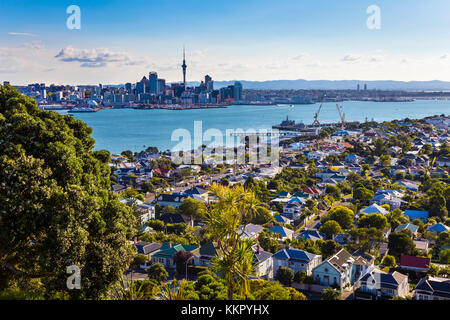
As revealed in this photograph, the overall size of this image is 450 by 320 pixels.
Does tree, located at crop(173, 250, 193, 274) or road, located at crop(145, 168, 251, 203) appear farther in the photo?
road, located at crop(145, 168, 251, 203)

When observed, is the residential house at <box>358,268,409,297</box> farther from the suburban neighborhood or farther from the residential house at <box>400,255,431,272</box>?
the residential house at <box>400,255,431,272</box>

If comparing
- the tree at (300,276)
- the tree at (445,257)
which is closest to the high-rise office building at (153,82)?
the tree at (445,257)

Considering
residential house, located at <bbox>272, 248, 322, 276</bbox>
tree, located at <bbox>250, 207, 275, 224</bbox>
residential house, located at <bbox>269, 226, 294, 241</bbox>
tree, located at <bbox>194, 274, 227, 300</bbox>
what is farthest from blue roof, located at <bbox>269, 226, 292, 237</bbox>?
tree, located at <bbox>194, 274, 227, 300</bbox>

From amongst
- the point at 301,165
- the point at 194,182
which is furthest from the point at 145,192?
the point at 301,165

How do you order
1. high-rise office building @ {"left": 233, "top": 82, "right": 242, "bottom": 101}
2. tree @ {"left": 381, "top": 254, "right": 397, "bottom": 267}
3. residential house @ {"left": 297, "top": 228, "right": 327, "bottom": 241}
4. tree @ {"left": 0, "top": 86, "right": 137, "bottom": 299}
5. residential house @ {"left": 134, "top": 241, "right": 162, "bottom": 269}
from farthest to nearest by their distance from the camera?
high-rise office building @ {"left": 233, "top": 82, "right": 242, "bottom": 101}
residential house @ {"left": 297, "top": 228, "right": 327, "bottom": 241}
residential house @ {"left": 134, "top": 241, "right": 162, "bottom": 269}
tree @ {"left": 381, "top": 254, "right": 397, "bottom": 267}
tree @ {"left": 0, "top": 86, "right": 137, "bottom": 299}

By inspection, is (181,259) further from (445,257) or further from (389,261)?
(445,257)
